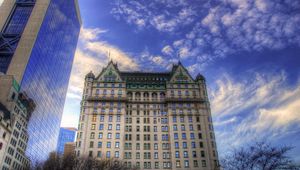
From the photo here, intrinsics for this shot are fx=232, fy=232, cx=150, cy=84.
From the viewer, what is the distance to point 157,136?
93750 mm

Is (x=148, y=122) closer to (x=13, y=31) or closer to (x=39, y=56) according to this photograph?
(x=39, y=56)

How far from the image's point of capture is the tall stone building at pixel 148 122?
286ft

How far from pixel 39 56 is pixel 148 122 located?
240ft

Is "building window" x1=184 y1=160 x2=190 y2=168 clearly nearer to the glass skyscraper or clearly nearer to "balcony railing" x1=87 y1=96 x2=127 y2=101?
"balcony railing" x1=87 y1=96 x2=127 y2=101

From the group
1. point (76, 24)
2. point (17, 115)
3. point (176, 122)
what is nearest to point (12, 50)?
point (17, 115)

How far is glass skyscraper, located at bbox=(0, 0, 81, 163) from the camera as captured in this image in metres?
117

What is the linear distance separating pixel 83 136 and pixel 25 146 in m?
41.1

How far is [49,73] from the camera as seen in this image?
471ft

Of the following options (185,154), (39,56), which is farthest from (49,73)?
(185,154)

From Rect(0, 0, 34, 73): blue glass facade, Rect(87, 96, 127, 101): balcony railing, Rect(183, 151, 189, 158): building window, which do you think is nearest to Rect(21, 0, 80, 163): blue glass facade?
Rect(0, 0, 34, 73): blue glass facade

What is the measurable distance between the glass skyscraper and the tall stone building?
1443 inches

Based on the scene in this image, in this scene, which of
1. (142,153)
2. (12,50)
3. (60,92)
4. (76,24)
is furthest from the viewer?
(76,24)

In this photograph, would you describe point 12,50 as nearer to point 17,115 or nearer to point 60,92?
point 17,115

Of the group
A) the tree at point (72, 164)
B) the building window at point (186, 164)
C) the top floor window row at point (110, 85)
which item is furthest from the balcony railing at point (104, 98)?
the tree at point (72, 164)
